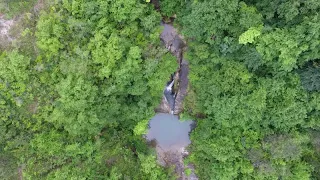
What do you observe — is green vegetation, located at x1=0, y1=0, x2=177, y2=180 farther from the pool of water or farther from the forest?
the pool of water

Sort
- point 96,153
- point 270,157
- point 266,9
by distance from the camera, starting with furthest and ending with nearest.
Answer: point 96,153 < point 270,157 < point 266,9

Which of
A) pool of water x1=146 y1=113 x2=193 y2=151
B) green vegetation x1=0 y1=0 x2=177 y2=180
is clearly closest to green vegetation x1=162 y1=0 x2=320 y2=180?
pool of water x1=146 y1=113 x2=193 y2=151

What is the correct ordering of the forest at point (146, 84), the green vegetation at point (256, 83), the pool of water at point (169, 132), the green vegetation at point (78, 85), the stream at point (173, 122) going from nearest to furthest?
the green vegetation at point (256, 83) < the forest at point (146, 84) < the green vegetation at point (78, 85) < the stream at point (173, 122) < the pool of water at point (169, 132)

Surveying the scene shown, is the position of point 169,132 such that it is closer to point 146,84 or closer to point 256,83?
point 146,84

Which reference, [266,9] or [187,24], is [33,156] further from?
[266,9]

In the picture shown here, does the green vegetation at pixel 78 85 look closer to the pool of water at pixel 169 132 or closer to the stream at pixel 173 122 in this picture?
the stream at pixel 173 122

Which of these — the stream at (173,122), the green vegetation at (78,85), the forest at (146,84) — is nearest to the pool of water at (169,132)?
the stream at (173,122)

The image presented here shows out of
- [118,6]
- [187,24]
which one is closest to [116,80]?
[118,6]
